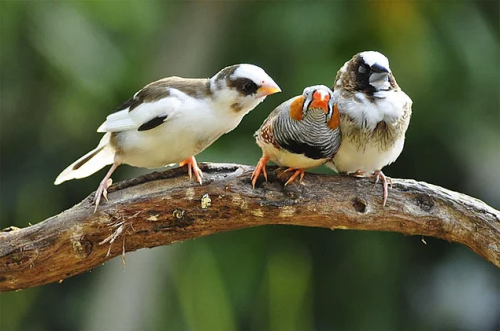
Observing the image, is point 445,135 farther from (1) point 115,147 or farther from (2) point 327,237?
(1) point 115,147

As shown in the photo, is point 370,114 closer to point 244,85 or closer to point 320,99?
point 320,99

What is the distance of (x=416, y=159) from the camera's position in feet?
13.0

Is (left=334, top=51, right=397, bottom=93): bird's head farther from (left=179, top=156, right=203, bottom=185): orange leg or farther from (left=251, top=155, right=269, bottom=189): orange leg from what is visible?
(left=179, top=156, right=203, bottom=185): orange leg

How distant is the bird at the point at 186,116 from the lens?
1.98 metres

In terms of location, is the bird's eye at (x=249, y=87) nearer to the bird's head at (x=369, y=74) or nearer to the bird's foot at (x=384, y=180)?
the bird's head at (x=369, y=74)

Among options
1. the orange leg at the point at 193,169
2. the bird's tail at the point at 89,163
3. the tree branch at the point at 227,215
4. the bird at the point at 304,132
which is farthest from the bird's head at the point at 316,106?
the bird's tail at the point at 89,163

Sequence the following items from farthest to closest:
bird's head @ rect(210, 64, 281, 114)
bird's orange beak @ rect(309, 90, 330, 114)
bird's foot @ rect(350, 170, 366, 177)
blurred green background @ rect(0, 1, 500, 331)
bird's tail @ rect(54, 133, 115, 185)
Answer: blurred green background @ rect(0, 1, 500, 331) → bird's tail @ rect(54, 133, 115, 185) → bird's foot @ rect(350, 170, 366, 177) → bird's head @ rect(210, 64, 281, 114) → bird's orange beak @ rect(309, 90, 330, 114)

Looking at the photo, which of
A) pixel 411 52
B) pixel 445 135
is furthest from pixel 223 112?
pixel 445 135

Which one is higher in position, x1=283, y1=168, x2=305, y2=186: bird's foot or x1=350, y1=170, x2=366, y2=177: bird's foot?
x1=283, y1=168, x2=305, y2=186: bird's foot

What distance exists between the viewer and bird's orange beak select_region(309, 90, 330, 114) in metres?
1.84

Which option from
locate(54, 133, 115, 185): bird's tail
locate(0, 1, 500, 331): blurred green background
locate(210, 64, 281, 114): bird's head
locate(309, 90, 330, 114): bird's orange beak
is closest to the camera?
locate(309, 90, 330, 114): bird's orange beak

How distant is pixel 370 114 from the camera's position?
6.47ft

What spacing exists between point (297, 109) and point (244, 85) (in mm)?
175

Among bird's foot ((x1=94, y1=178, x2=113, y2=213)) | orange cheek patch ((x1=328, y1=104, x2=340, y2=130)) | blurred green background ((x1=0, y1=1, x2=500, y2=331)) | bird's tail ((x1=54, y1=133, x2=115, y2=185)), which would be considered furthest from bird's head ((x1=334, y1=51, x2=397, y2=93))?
blurred green background ((x1=0, y1=1, x2=500, y2=331))
